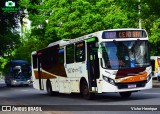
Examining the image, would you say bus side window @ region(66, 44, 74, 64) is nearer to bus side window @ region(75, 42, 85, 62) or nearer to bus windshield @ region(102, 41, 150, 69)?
bus side window @ region(75, 42, 85, 62)

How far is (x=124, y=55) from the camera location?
1942 centimetres

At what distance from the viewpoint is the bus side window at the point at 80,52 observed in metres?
21.3

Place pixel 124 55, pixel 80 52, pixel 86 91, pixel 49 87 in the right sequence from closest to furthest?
1. pixel 124 55
2. pixel 86 91
3. pixel 80 52
4. pixel 49 87

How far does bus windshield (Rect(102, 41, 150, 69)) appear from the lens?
19.3 metres

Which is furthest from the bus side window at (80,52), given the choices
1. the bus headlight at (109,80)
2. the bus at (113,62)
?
the bus headlight at (109,80)

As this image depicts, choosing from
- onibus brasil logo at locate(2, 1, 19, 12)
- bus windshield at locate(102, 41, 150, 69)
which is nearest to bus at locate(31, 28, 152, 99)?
bus windshield at locate(102, 41, 150, 69)

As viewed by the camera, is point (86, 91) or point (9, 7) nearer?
point (86, 91)

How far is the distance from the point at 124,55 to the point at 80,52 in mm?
2949

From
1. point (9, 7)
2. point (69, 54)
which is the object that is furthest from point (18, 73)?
point (69, 54)

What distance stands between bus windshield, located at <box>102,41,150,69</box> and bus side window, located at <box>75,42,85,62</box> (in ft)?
6.77

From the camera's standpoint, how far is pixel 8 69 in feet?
176

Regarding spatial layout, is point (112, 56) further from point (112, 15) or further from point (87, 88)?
point (112, 15)

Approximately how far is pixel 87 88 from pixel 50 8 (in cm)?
2887

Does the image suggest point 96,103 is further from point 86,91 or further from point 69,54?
point 69,54
